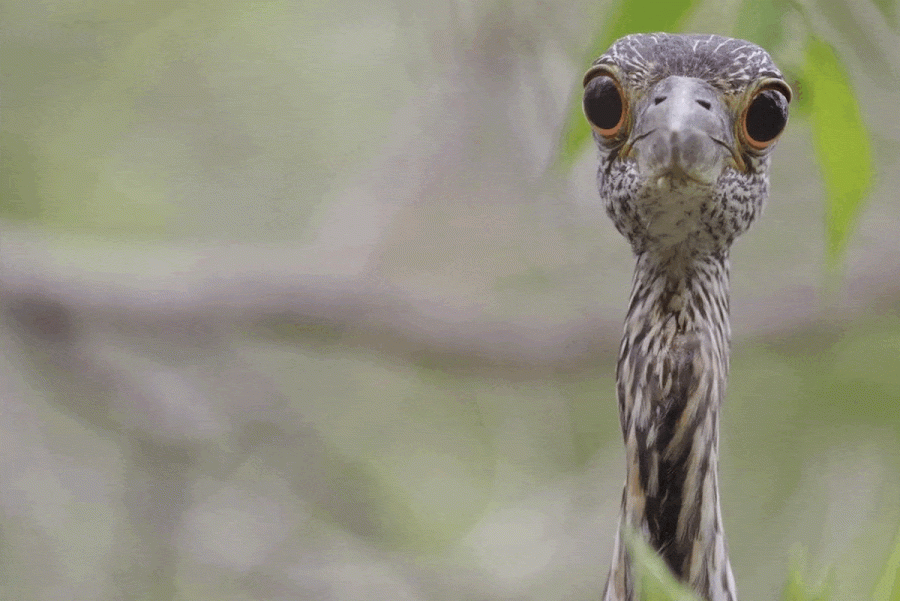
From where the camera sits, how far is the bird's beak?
97cm

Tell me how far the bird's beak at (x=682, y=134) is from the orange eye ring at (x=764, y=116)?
0.03 m

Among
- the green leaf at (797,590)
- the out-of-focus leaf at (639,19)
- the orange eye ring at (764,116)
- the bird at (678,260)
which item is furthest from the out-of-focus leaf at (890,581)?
the out-of-focus leaf at (639,19)

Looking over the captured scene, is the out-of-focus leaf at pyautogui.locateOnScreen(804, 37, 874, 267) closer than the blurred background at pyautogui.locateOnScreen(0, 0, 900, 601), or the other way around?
the out-of-focus leaf at pyautogui.locateOnScreen(804, 37, 874, 267)

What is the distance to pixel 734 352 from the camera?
2.49 metres

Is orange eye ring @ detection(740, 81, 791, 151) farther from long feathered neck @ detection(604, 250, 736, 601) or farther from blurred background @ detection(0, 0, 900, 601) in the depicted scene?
blurred background @ detection(0, 0, 900, 601)

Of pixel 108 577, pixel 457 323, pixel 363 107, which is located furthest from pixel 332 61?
pixel 108 577

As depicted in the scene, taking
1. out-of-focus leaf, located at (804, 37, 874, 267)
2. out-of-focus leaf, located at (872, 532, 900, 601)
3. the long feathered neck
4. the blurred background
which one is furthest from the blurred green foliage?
the blurred background

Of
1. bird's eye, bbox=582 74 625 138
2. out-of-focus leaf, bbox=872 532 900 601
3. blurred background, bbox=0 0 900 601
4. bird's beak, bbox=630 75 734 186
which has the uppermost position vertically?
blurred background, bbox=0 0 900 601

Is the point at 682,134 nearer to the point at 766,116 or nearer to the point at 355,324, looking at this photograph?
the point at 766,116

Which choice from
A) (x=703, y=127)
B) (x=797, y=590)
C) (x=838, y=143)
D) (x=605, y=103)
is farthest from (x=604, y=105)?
(x=797, y=590)

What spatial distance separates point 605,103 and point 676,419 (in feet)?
1.06

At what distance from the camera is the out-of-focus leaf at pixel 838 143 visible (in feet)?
3.38

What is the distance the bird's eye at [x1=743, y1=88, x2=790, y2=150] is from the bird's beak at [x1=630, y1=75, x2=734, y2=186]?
0.09 ft

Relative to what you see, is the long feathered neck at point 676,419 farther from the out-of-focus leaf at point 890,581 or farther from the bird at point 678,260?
the out-of-focus leaf at point 890,581
